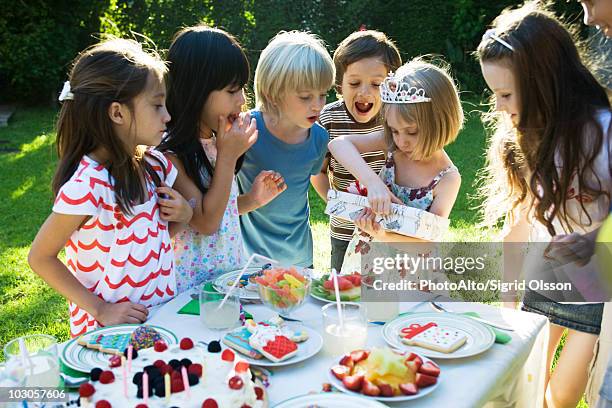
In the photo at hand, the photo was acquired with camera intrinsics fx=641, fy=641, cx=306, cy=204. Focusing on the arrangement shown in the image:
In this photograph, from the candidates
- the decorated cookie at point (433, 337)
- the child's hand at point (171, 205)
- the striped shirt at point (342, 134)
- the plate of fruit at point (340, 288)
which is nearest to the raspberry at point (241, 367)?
the decorated cookie at point (433, 337)

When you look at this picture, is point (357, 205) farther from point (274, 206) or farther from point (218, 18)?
point (218, 18)

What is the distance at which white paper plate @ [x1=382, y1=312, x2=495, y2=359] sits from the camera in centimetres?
198

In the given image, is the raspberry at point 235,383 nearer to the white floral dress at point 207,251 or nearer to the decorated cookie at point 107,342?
the decorated cookie at point 107,342

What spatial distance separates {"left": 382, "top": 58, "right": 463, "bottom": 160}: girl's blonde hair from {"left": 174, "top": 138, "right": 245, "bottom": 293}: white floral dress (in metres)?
0.89

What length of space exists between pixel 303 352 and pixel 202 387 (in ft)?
1.31

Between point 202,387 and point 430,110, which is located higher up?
point 430,110

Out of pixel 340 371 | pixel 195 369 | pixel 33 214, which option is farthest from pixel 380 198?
pixel 33 214

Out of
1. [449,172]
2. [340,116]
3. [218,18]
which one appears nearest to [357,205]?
[449,172]

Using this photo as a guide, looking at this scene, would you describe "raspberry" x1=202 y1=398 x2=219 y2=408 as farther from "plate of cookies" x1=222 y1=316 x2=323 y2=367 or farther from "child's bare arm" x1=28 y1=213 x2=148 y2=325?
"child's bare arm" x1=28 y1=213 x2=148 y2=325

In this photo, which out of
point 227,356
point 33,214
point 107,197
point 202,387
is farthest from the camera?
point 33,214

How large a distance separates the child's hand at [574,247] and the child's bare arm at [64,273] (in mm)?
1483

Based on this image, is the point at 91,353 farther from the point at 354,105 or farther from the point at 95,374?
the point at 354,105

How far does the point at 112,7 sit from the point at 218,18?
211 centimetres

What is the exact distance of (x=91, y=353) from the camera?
1.97 metres
